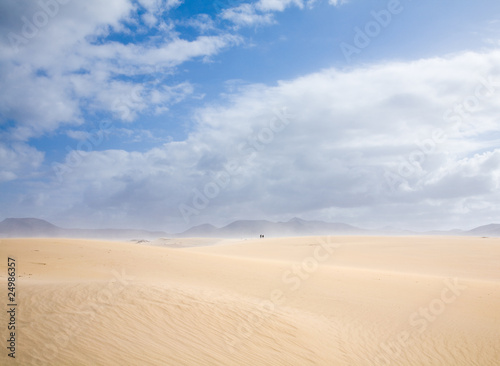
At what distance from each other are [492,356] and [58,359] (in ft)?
37.1

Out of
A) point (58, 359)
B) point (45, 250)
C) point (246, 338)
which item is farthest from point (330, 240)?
point (58, 359)

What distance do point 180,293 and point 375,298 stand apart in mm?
8896

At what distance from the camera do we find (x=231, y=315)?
10109 mm

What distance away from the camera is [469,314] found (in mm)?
12938

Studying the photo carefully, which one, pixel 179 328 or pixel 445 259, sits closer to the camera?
pixel 179 328

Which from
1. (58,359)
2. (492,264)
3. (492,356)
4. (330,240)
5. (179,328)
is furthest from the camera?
(330,240)

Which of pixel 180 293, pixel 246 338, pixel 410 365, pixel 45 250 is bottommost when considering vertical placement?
pixel 410 365

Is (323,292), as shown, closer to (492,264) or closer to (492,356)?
(492,356)

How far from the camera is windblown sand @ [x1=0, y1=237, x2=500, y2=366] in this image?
743 cm

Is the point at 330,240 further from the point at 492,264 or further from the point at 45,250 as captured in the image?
the point at 45,250

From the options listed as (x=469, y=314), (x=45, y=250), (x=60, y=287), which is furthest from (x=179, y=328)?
(x=45, y=250)

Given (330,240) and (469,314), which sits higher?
(330,240)

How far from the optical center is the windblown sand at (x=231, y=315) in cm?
743

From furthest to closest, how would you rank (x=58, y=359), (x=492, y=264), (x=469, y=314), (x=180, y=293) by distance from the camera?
(x=492, y=264), (x=469, y=314), (x=180, y=293), (x=58, y=359)
